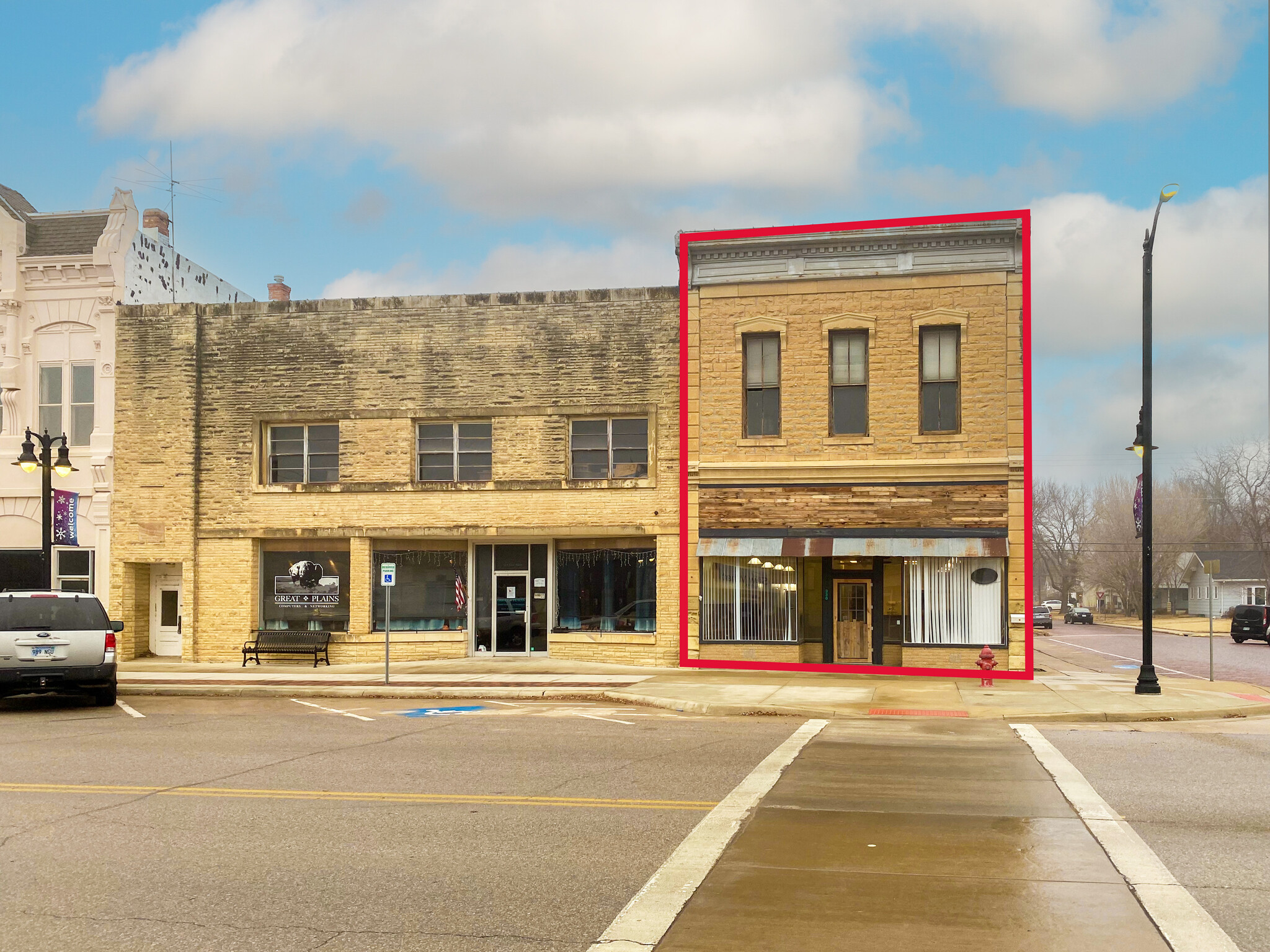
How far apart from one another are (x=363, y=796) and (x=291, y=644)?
16152 millimetres

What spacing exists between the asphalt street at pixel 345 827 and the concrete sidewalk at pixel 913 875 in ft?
2.08

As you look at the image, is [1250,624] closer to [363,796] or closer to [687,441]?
[687,441]

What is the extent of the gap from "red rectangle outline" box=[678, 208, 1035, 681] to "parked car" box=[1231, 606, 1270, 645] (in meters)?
30.5

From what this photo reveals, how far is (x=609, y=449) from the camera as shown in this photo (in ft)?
81.0

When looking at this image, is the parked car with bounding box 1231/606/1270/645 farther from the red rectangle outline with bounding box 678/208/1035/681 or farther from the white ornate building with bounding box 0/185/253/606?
the white ornate building with bounding box 0/185/253/606

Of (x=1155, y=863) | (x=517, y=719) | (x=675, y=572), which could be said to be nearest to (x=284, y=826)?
(x=1155, y=863)

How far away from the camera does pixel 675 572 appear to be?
24.1 meters

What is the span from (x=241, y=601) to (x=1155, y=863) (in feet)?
71.7

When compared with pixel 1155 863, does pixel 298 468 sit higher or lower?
higher

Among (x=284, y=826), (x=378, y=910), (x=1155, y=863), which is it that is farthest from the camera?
(x=284, y=826)

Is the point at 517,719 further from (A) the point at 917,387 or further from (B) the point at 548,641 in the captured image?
(A) the point at 917,387

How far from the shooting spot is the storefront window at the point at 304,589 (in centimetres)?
2589

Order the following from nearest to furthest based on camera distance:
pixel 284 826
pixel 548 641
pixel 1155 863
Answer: pixel 1155 863 → pixel 284 826 → pixel 548 641

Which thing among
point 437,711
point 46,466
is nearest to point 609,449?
point 437,711
